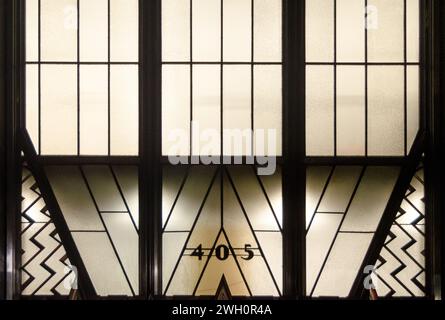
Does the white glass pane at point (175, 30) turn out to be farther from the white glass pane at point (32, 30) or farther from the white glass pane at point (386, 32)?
the white glass pane at point (386, 32)

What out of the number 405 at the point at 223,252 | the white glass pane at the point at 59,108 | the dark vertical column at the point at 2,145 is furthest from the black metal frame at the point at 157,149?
the number 405 at the point at 223,252

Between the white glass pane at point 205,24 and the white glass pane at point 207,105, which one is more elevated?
the white glass pane at point 205,24

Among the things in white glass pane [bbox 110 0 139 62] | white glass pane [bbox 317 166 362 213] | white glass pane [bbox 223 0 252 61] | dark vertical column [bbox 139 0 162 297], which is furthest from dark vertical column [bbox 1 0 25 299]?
white glass pane [bbox 317 166 362 213]

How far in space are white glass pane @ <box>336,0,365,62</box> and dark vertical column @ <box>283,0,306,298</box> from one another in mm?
245

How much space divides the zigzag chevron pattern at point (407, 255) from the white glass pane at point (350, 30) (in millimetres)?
891

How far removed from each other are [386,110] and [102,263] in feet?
7.08

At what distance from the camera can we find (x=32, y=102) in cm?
358

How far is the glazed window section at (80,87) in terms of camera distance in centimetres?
357

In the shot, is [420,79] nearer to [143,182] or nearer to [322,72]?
[322,72]

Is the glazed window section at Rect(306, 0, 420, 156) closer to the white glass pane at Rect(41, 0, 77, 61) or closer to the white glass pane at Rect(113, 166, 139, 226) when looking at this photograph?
the white glass pane at Rect(113, 166, 139, 226)

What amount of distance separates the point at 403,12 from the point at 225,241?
6.33ft

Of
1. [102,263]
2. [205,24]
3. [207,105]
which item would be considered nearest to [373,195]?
[207,105]
